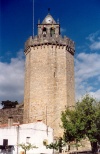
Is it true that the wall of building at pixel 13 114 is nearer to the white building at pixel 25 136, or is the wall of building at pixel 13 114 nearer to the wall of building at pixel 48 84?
the wall of building at pixel 48 84

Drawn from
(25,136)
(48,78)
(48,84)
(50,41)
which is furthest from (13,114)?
(25,136)

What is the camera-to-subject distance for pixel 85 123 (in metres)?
32.4

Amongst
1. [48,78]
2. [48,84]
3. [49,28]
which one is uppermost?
[49,28]

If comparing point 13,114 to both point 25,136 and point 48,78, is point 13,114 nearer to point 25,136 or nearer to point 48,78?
point 48,78

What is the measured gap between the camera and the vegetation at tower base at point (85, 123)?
32156mm

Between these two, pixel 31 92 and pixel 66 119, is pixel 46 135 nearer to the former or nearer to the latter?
pixel 66 119

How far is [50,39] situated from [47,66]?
4379mm

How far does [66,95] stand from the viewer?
40281 millimetres

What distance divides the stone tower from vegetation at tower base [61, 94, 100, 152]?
19.3 feet

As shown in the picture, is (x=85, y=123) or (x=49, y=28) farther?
(x=49, y=28)

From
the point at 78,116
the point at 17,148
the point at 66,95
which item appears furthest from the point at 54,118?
the point at 17,148

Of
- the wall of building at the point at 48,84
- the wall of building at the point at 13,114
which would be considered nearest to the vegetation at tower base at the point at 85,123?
the wall of building at the point at 48,84

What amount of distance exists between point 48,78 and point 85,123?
10.4 m

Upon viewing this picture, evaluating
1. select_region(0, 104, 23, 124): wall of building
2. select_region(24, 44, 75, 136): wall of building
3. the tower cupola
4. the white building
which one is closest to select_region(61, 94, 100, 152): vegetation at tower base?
the white building
